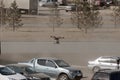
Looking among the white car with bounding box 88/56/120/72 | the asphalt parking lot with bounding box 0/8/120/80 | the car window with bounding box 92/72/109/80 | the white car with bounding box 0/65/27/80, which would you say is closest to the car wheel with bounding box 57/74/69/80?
the asphalt parking lot with bounding box 0/8/120/80

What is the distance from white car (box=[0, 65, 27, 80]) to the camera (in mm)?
23562

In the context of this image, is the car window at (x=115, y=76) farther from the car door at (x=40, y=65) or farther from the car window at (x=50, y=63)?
the car door at (x=40, y=65)

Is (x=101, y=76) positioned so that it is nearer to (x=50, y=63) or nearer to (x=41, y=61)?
(x=50, y=63)

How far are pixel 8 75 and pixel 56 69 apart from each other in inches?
217

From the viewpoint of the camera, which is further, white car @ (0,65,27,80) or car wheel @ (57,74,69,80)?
car wheel @ (57,74,69,80)

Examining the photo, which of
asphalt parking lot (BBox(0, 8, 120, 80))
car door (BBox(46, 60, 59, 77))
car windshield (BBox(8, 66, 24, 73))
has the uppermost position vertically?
car windshield (BBox(8, 66, 24, 73))

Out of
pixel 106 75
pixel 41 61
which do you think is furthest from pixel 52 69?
pixel 106 75

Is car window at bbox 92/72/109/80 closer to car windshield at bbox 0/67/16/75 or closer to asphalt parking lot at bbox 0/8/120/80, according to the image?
car windshield at bbox 0/67/16/75

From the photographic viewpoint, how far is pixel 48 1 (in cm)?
12006

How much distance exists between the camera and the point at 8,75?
23859 millimetres

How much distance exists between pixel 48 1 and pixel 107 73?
328 ft

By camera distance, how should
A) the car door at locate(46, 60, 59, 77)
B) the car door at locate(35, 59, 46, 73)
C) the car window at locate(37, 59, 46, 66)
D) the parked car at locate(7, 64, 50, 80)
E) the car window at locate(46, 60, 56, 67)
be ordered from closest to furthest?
the parked car at locate(7, 64, 50, 80), the car door at locate(46, 60, 59, 77), the car window at locate(46, 60, 56, 67), the car door at locate(35, 59, 46, 73), the car window at locate(37, 59, 46, 66)

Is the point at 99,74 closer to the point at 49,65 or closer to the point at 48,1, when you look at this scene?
the point at 49,65

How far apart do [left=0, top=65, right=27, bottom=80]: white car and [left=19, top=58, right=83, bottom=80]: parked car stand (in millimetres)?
4827
